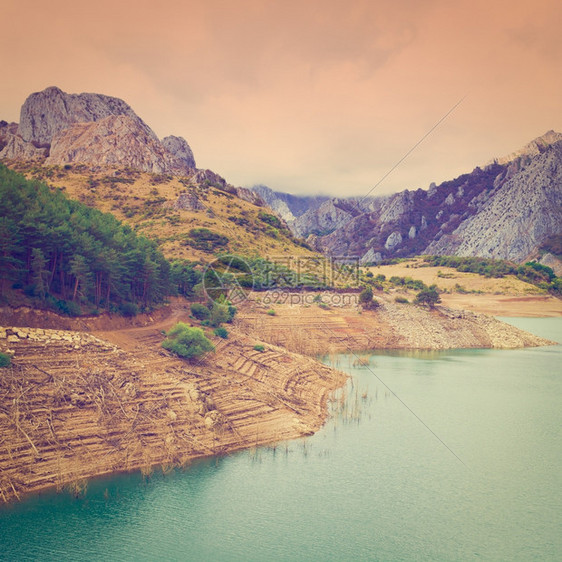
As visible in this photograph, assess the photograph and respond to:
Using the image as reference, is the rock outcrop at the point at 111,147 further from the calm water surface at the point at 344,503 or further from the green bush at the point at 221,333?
the calm water surface at the point at 344,503

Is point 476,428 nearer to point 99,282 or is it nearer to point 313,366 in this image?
point 313,366

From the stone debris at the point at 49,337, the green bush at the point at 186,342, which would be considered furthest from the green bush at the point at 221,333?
the stone debris at the point at 49,337

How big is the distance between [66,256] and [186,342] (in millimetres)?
13646

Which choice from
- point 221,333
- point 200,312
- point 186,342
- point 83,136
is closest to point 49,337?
point 186,342

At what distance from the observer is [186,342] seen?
46781mm

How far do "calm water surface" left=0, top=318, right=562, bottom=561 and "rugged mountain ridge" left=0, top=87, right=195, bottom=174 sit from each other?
13808cm

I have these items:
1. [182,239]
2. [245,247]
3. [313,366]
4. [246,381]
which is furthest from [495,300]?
[246,381]

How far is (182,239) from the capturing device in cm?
10081

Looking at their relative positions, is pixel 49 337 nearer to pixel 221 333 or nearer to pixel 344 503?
pixel 221 333

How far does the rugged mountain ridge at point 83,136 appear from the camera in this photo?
16000cm

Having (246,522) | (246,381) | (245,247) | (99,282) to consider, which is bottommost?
(246,522)

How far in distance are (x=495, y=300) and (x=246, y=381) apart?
113 metres

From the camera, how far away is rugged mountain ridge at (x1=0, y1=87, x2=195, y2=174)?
525ft

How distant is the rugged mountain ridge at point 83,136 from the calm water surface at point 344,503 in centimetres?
13808
